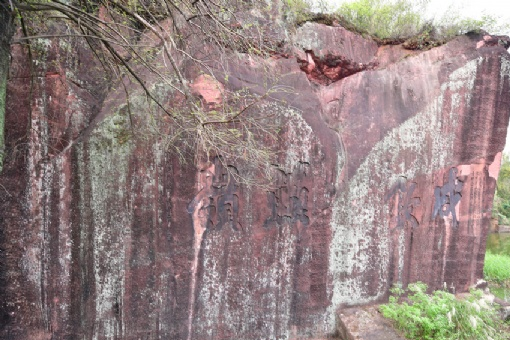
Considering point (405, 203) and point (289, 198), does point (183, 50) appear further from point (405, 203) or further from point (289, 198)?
point (405, 203)

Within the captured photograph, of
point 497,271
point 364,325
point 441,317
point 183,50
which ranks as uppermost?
point 183,50

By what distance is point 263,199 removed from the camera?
3.23 m

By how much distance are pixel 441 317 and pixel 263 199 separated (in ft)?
6.74

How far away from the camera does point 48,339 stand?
268 cm

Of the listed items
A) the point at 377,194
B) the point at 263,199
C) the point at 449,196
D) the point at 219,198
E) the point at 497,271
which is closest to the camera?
the point at 219,198

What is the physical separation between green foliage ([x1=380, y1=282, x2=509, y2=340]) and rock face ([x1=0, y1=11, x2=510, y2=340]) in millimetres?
353

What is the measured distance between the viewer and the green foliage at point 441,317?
3.09 meters

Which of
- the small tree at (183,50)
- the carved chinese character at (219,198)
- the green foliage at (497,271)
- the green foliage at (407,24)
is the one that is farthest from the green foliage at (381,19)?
the green foliage at (497,271)

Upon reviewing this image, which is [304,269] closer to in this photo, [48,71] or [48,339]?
[48,339]

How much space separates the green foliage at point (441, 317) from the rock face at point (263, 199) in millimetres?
353

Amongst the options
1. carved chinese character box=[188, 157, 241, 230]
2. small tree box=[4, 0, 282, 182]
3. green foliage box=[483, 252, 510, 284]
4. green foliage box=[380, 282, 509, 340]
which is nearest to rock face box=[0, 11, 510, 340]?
carved chinese character box=[188, 157, 241, 230]

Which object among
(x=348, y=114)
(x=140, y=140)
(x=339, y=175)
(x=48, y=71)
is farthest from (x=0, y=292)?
(x=348, y=114)

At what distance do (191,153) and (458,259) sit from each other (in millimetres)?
3436

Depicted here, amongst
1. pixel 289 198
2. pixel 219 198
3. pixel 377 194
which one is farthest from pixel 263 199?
pixel 377 194
